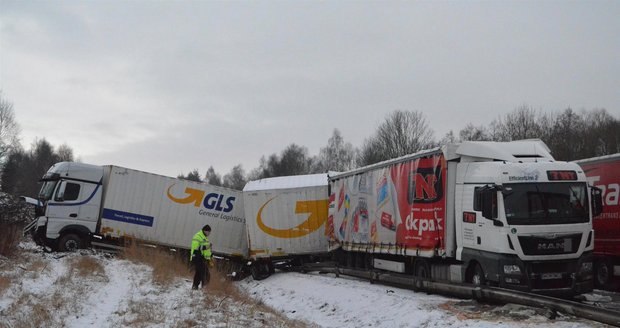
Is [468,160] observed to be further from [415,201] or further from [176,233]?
[176,233]

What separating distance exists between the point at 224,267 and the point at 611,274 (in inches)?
557

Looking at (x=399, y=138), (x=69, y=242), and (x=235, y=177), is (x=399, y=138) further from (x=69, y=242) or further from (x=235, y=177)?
(x=235, y=177)

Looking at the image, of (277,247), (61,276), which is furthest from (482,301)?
(277,247)

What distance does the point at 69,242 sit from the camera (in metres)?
21.3

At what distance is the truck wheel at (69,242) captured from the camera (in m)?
21.1

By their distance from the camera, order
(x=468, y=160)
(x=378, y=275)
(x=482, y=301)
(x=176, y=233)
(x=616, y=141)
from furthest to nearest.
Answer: (x=616, y=141), (x=176, y=233), (x=378, y=275), (x=468, y=160), (x=482, y=301)

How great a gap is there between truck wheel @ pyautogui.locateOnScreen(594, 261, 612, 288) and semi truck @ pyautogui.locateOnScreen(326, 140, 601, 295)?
277 cm

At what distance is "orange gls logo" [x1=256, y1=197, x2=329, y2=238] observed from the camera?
68.5ft

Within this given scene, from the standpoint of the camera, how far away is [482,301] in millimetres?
10508

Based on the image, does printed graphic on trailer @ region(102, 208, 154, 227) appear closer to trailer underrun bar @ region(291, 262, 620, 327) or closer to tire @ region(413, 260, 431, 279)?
trailer underrun bar @ region(291, 262, 620, 327)

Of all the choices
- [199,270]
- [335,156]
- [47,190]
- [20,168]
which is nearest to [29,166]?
[20,168]

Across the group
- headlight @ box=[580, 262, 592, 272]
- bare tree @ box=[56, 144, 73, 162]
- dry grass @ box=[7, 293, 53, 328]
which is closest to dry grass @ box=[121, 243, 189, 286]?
dry grass @ box=[7, 293, 53, 328]

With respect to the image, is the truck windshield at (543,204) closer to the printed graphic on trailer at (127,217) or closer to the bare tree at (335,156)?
the printed graphic on trailer at (127,217)

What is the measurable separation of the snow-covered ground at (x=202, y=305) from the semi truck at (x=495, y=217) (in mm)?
890
